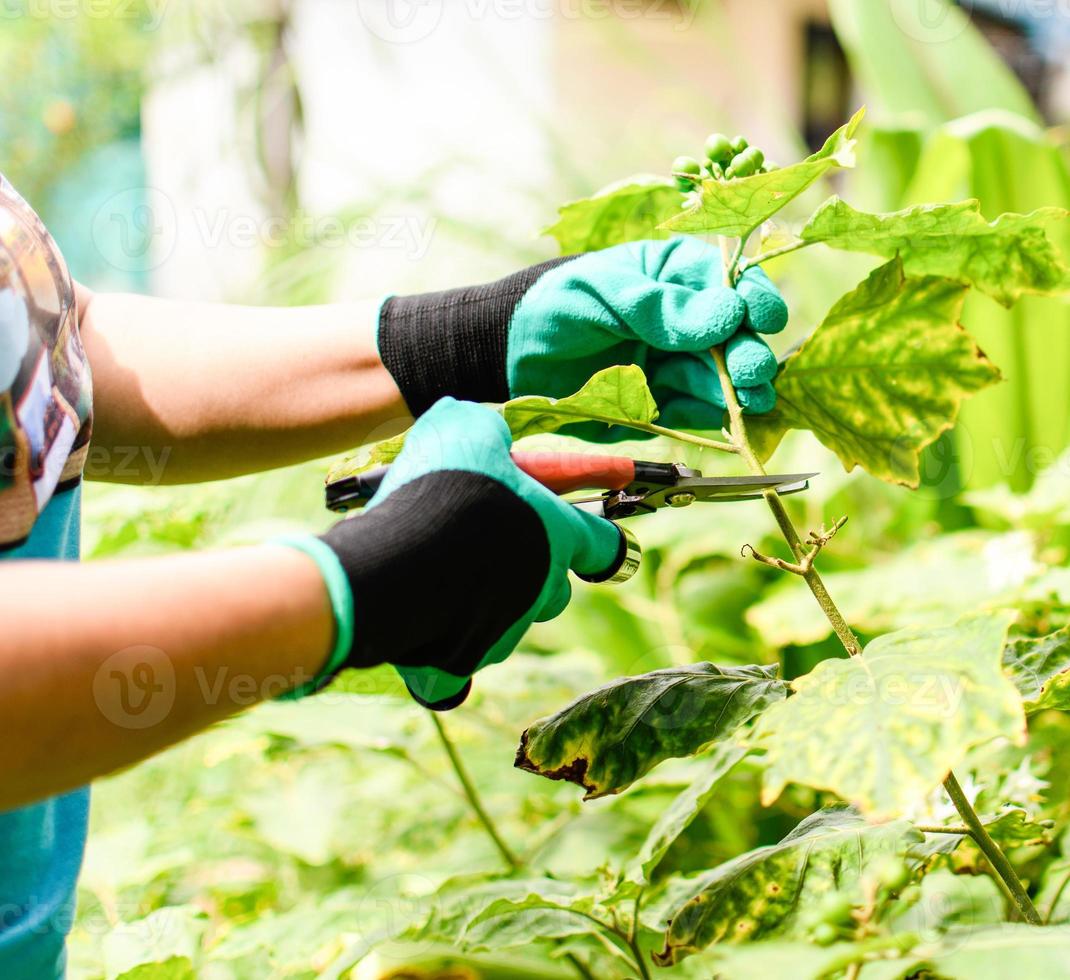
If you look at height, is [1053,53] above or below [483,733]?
above

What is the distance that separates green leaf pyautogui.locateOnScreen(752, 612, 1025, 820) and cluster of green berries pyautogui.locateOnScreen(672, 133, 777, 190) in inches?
12.1

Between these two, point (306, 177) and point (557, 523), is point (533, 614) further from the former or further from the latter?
point (306, 177)

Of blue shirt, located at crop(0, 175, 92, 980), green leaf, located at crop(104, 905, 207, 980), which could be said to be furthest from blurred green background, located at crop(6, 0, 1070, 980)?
blue shirt, located at crop(0, 175, 92, 980)

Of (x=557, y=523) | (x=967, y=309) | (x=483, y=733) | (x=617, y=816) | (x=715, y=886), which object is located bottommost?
(x=483, y=733)

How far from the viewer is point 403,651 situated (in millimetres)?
521

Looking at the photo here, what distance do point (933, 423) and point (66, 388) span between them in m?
A: 0.55

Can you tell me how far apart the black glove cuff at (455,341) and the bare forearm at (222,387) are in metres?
0.02

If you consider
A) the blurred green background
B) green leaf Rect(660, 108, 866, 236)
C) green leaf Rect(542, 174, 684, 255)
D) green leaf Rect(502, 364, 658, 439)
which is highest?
green leaf Rect(660, 108, 866, 236)

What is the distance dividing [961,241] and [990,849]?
0.37 metres

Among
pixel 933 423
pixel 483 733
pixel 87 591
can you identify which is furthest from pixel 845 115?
pixel 87 591

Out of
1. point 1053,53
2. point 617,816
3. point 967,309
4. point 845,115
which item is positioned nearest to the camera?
point 617,816

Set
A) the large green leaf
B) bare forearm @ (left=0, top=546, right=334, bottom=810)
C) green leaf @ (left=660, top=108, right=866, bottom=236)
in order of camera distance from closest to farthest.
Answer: bare forearm @ (left=0, top=546, right=334, bottom=810), green leaf @ (left=660, top=108, right=866, bottom=236), the large green leaf

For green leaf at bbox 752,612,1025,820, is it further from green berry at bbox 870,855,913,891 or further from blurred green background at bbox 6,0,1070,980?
blurred green background at bbox 6,0,1070,980

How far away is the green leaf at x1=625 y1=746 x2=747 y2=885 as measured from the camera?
2.22 ft
